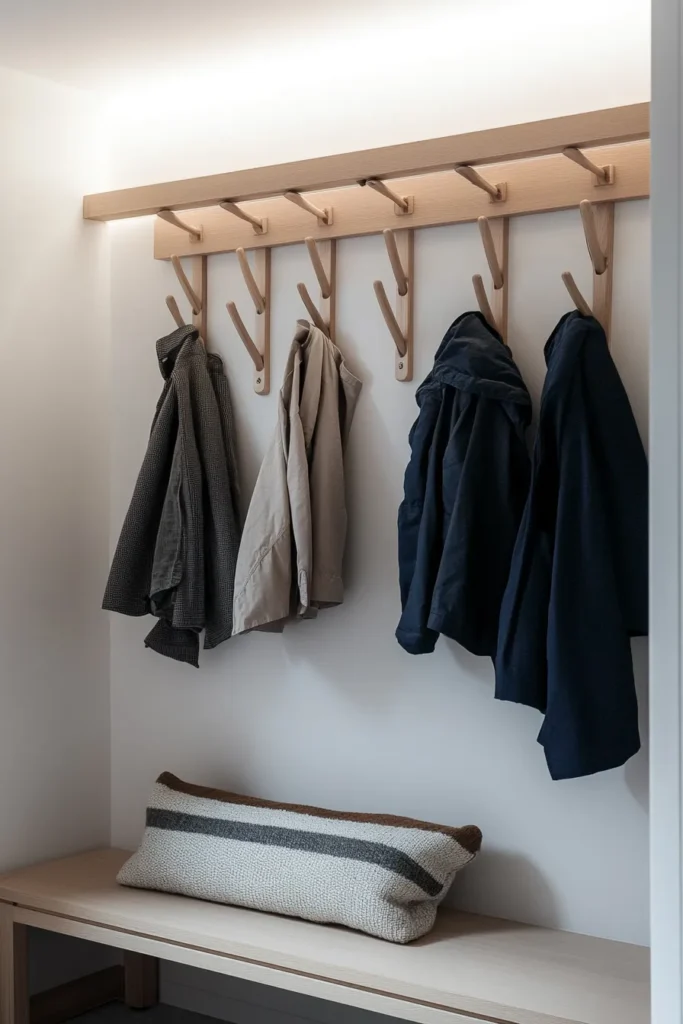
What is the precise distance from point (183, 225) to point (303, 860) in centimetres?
162

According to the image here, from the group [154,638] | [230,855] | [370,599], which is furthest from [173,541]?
[230,855]

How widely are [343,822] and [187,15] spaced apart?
6.09 ft

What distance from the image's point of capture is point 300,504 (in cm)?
270

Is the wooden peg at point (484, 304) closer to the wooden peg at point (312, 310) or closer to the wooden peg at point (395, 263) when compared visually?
the wooden peg at point (395, 263)

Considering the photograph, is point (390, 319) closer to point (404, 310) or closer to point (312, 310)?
point (404, 310)

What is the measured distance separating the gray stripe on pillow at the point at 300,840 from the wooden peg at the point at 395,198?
1.45 meters

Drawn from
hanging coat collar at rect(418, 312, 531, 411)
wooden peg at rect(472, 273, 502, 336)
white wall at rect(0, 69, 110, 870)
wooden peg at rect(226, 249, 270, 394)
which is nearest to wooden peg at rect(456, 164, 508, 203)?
wooden peg at rect(472, 273, 502, 336)

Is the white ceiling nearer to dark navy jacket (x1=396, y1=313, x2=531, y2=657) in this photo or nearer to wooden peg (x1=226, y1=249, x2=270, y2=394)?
wooden peg (x1=226, y1=249, x2=270, y2=394)

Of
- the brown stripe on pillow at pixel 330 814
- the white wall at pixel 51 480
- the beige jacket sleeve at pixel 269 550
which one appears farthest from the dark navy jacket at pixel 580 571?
the white wall at pixel 51 480

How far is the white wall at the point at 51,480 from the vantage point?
2977 millimetres

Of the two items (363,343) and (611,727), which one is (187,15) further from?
(611,727)

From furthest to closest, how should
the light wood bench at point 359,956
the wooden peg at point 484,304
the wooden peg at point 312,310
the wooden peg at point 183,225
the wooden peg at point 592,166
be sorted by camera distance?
1. the wooden peg at point 183,225
2. the wooden peg at point 312,310
3. the wooden peg at point 484,304
4. the wooden peg at point 592,166
5. the light wood bench at point 359,956

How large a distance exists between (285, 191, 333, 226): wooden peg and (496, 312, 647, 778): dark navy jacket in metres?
0.73

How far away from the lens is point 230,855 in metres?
2.67
